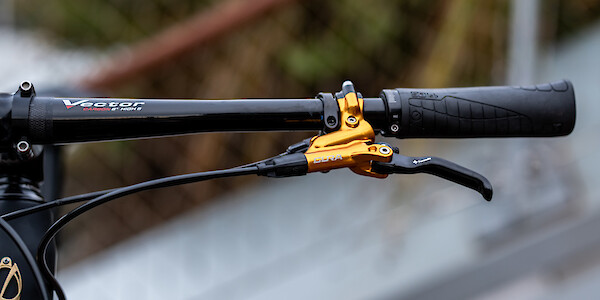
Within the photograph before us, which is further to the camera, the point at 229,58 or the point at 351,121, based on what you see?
the point at 229,58

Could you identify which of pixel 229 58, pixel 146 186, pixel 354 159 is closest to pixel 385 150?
pixel 354 159

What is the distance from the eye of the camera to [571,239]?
46.9 inches

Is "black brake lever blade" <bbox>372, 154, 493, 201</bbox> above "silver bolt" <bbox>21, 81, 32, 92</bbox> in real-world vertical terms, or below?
below

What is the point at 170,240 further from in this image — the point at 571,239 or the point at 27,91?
the point at 27,91

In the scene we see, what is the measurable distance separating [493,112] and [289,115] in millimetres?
121

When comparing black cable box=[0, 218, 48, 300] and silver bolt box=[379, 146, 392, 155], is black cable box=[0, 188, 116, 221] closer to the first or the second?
black cable box=[0, 218, 48, 300]

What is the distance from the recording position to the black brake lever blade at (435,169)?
15.0 inches

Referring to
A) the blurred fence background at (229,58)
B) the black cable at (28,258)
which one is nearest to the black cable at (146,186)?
the black cable at (28,258)

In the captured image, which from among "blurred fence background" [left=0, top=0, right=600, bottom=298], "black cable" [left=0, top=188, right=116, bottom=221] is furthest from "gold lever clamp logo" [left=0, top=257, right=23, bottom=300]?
"blurred fence background" [left=0, top=0, right=600, bottom=298]

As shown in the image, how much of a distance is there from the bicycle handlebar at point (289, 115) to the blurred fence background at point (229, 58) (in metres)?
0.90

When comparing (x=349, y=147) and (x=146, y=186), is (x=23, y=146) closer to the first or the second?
(x=146, y=186)

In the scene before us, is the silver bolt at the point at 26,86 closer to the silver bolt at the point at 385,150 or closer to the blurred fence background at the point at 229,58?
the silver bolt at the point at 385,150

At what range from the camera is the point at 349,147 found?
381mm

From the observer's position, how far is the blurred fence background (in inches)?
51.8
